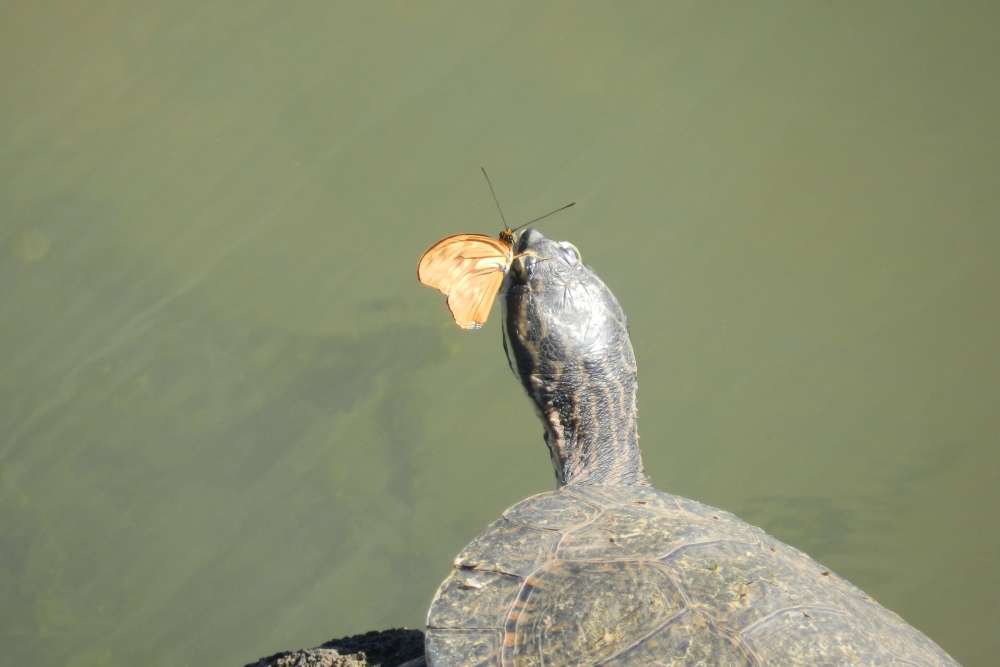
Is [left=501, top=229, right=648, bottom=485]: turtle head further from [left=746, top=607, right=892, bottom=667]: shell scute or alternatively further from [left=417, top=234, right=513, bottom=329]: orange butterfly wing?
[left=746, top=607, right=892, bottom=667]: shell scute

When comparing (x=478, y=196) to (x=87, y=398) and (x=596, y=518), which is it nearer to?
(x=87, y=398)

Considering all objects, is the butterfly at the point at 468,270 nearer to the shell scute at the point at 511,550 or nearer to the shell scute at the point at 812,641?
the shell scute at the point at 511,550

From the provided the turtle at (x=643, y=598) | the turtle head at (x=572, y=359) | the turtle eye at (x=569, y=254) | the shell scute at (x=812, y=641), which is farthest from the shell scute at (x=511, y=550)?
the turtle eye at (x=569, y=254)

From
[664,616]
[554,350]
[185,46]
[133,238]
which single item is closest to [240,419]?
[133,238]

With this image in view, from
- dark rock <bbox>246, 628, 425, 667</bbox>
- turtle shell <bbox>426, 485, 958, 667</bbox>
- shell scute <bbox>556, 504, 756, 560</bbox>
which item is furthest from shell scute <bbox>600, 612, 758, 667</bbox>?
dark rock <bbox>246, 628, 425, 667</bbox>

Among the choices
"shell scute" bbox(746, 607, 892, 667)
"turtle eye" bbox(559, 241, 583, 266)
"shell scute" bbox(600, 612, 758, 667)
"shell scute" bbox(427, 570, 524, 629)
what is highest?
"turtle eye" bbox(559, 241, 583, 266)

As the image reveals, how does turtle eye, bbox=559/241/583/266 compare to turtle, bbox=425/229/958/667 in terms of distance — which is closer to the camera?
turtle, bbox=425/229/958/667

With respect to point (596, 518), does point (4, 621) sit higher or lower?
higher
